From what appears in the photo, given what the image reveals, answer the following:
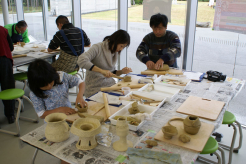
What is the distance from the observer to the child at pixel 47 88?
1563 mm

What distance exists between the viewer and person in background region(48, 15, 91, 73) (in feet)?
10.2

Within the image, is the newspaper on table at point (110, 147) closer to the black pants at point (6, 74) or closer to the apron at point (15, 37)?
the black pants at point (6, 74)

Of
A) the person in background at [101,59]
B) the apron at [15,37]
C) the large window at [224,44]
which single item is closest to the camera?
the person in background at [101,59]

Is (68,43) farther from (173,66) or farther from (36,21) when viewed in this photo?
(36,21)

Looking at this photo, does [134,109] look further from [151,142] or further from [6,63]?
[6,63]

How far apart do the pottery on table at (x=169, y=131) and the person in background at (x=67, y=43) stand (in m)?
2.26

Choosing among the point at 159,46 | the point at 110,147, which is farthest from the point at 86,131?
the point at 159,46

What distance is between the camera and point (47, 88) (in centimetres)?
166

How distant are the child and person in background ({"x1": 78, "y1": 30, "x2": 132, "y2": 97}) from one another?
0.38 m

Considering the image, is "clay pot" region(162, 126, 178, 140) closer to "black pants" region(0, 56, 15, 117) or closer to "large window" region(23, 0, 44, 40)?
"black pants" region(0, 56, 15, 117)

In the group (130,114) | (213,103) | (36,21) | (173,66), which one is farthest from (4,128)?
(36,21)

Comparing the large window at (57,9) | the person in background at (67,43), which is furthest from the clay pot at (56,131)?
the large window at (57,9)

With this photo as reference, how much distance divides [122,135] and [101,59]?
1370 mm

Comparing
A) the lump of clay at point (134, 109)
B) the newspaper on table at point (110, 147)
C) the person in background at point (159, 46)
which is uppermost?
the person in background at point (159, 46)
